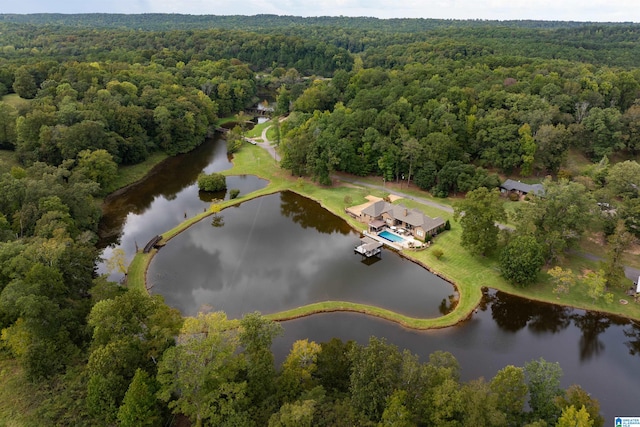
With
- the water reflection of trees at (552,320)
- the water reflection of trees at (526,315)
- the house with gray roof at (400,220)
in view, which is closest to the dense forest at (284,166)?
the water reflection of trees at (526,315)

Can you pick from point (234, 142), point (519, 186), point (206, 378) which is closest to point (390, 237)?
point (519, 186)

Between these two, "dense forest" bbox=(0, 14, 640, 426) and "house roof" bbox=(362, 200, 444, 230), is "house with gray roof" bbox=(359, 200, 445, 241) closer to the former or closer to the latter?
"house roof" bbox=(362, 200, 444, 230)

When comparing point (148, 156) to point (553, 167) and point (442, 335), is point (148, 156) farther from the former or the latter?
point (553, 167)

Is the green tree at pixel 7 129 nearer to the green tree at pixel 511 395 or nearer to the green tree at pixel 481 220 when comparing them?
the green tree at pixel 481 220

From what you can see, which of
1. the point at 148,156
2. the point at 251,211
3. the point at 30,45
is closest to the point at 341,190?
the point at 251,211

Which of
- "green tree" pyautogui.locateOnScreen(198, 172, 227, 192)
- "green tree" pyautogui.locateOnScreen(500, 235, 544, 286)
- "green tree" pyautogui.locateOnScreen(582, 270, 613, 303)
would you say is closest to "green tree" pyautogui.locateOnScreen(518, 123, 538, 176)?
"green tree" pyautogui.locateOnScreen(500, 235, 544, 286)
